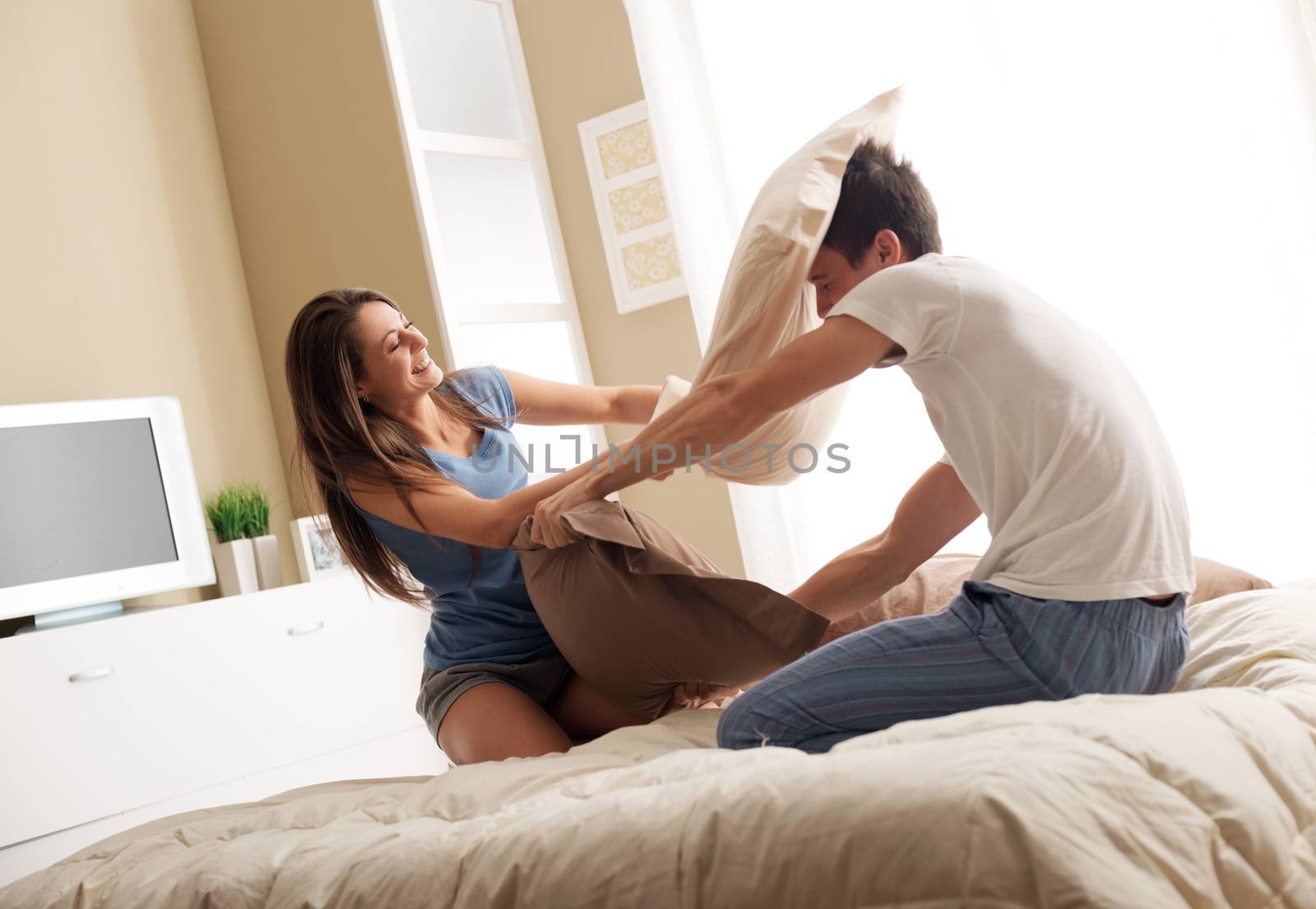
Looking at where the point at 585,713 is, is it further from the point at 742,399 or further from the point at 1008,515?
the point at 1008,515

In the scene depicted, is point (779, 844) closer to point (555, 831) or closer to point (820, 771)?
point (820, 771)

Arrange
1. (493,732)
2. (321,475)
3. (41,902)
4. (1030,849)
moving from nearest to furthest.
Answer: (1030,849) < (41,902) < (493,732) < (321,475)

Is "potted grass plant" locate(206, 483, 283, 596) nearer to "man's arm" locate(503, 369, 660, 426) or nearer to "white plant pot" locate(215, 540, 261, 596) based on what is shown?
"white plant pot" locate(215, 540, 261, 596)

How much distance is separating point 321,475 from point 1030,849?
145cm

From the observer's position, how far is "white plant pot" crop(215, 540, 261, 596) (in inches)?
130

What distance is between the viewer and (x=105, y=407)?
3.06 m

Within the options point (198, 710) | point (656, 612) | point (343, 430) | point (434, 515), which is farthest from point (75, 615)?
point (656, 612)

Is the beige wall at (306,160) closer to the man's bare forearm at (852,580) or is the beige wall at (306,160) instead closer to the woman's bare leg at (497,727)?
the woman's bare leg at (497,727)

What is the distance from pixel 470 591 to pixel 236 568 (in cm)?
168

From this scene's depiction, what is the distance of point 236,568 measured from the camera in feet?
10.8

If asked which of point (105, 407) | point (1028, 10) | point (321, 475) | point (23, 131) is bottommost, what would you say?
point (321, 475)

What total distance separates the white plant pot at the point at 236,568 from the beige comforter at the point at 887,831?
218 centimetres

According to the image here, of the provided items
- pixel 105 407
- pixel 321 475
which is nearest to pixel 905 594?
pixel 321 475

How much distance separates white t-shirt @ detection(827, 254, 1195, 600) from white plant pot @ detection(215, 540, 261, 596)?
8.29 feet
